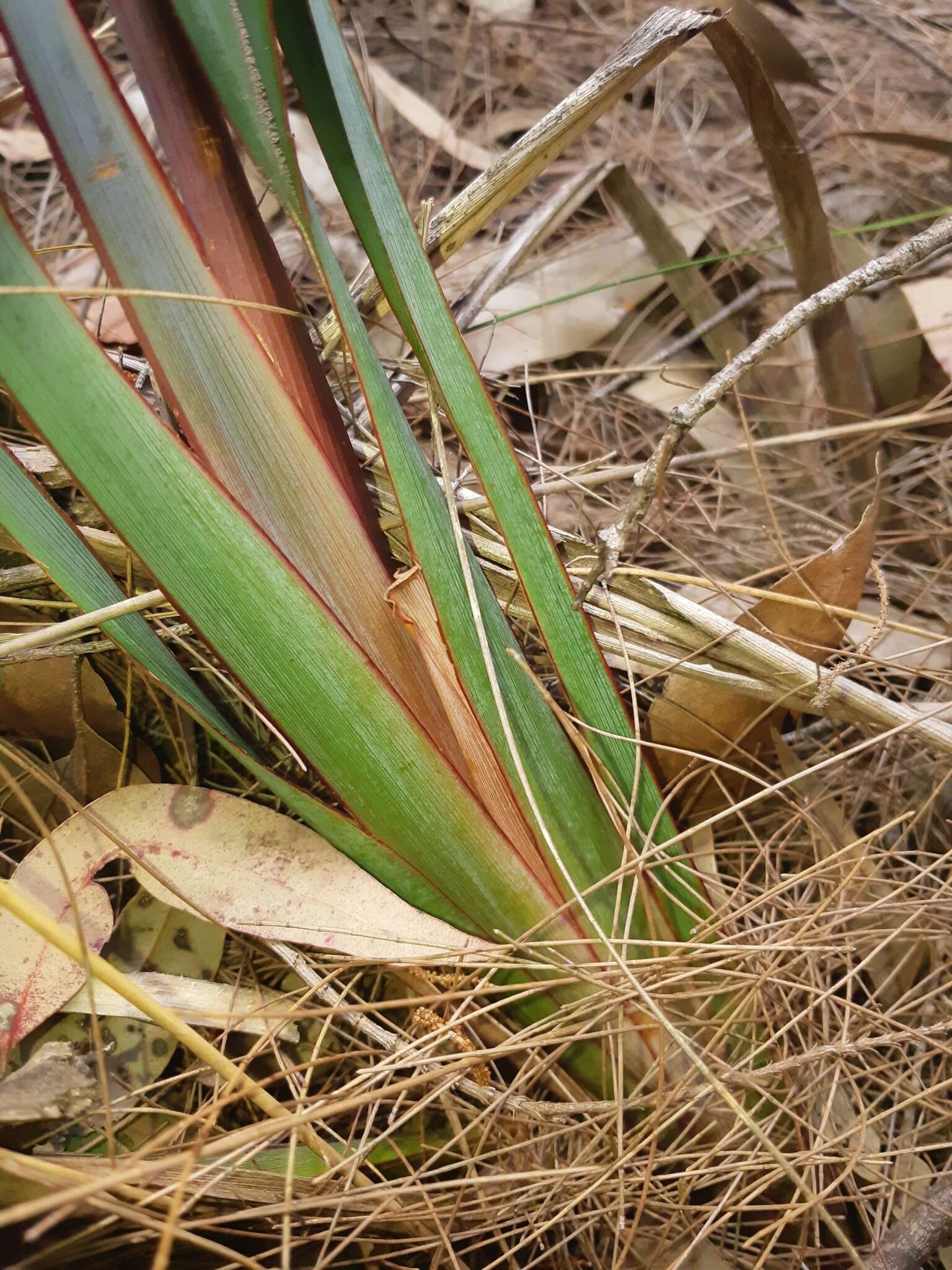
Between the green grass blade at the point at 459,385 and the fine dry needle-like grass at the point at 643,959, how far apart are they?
5 centimetres

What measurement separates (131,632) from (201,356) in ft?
0.79

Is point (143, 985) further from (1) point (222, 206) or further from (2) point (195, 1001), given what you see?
(1) point (222, 206)

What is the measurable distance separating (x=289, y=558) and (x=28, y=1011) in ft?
1.47

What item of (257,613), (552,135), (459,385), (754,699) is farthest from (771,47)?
(257,613)

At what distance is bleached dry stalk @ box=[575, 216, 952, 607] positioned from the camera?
2.21 ft

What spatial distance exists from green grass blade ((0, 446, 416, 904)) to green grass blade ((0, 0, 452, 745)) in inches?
4.9

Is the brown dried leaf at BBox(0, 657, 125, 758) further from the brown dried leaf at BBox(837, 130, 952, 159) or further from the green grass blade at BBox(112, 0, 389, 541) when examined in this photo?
the brown dried leaf at BBox(837, 130, 952, 159)

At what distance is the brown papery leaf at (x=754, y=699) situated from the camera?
77 cm

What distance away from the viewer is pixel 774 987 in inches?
29.6

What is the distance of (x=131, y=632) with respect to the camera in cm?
69

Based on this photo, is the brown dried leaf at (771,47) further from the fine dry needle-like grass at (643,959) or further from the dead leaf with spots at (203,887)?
the dead leaf with spots at (203,887)

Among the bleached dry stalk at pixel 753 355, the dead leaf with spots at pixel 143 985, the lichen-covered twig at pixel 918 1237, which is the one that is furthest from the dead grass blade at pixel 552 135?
the lichen-covered twig at pixel 918 1237

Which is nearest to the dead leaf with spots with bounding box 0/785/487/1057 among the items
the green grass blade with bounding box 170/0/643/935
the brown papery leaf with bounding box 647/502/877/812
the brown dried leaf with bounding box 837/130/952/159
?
the green grass blade with bounding box 170/0/643/935

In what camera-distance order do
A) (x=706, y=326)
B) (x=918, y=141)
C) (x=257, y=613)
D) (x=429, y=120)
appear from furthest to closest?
(x=429, y=120) < (x=706, y=326) < (x=918, y=141) < (x=257, y=613)
